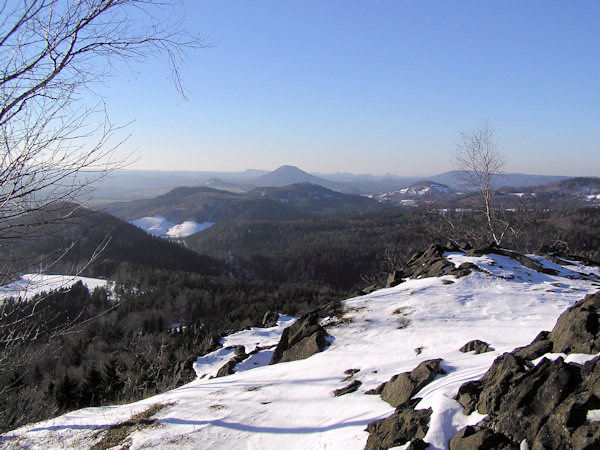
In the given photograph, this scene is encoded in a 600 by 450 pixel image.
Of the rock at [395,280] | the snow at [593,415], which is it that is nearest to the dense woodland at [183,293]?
the rock at [395,280]

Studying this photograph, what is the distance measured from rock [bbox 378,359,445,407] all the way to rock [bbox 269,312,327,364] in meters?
4.39

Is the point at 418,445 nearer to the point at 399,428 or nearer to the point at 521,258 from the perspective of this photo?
the point at 399,428

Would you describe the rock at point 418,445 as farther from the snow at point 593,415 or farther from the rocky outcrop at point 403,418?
the snow at point 593,415

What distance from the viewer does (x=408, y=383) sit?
6.74 m

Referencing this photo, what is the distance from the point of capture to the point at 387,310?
13.0 meters

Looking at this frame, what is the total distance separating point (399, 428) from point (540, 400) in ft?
6.34

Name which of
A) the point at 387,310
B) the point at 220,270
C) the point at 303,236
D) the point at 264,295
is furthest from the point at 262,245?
the point at 387,310

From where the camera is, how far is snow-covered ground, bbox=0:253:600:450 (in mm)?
6316

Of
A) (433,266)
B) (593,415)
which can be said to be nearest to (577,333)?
(593,415)

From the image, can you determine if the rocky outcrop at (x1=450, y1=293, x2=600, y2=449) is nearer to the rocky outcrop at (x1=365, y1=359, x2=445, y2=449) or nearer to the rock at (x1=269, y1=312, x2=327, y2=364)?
the rocky outcrop at (x1=365, y1=359, x2=445, y2=449)

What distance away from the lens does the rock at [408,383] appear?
6566 millimetres

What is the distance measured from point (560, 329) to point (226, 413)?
6811 mm

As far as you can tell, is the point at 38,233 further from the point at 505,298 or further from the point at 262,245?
the point at 262,245

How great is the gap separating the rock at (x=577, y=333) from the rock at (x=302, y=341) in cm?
672
